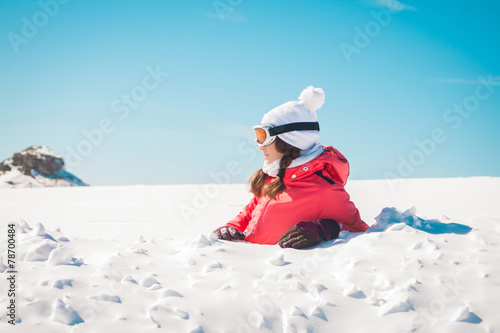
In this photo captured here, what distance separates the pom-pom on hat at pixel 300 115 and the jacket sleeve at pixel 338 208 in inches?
15.7

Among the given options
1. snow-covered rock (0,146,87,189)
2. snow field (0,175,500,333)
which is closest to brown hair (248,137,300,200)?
snow field (0,175,500,333)

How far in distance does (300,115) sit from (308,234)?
909 mm

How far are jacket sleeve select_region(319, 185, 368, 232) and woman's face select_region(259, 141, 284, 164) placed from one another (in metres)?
0.47

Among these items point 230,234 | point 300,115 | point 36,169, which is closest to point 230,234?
point 230,234

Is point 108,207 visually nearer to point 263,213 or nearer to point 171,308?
point 263,213

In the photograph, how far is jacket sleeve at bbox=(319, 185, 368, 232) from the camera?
2.92 metres

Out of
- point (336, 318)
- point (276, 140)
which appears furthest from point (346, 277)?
point (276, 140)

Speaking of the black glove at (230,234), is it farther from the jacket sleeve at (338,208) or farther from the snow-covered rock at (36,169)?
the snow-covered rock at (36,169)

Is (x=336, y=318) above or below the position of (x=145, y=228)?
above

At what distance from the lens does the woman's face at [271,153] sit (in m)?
3.09

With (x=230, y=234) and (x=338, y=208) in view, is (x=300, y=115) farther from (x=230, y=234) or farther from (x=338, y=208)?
(x=230, y=234)

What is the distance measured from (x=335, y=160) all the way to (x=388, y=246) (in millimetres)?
740

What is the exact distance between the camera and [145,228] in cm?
471

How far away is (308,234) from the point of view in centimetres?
269
